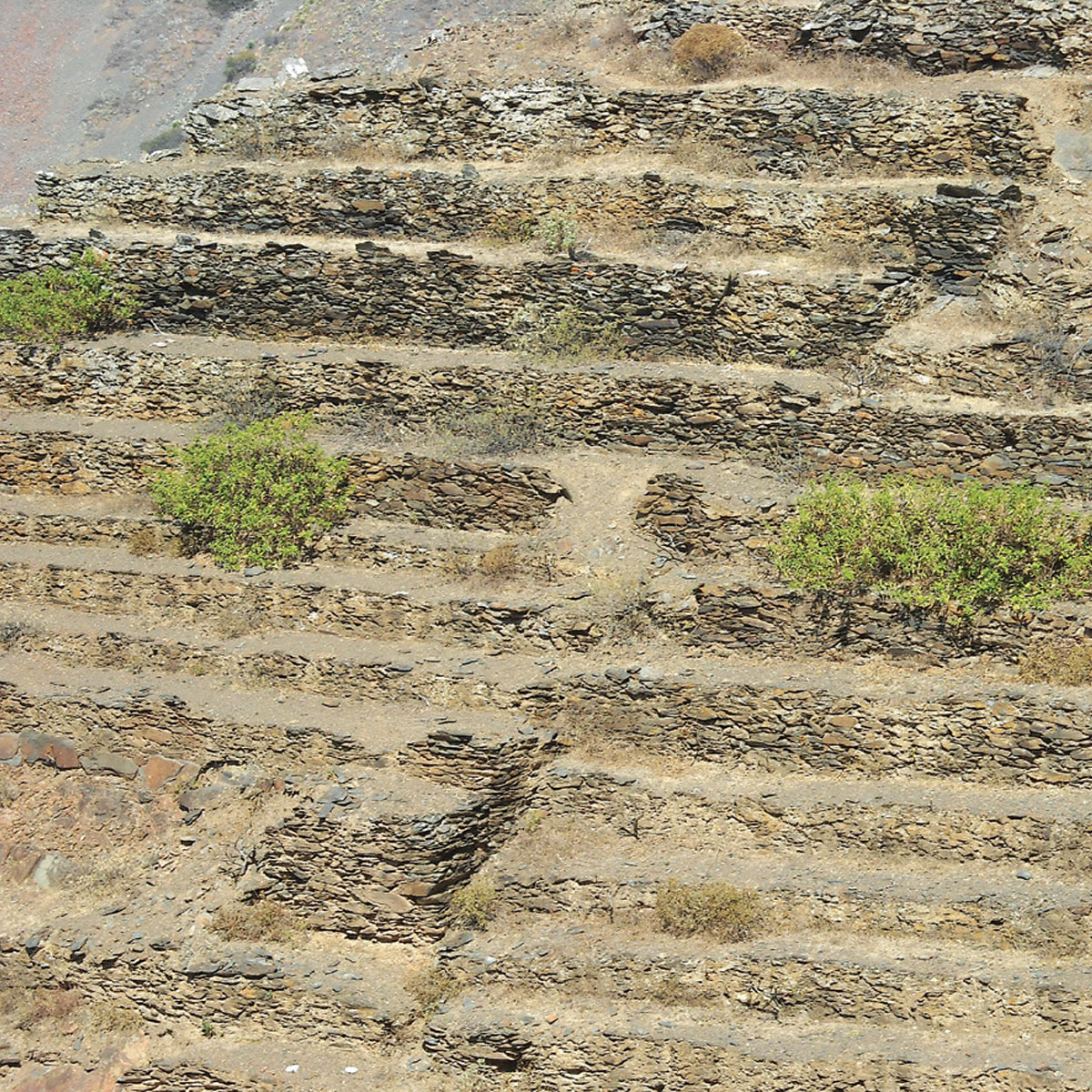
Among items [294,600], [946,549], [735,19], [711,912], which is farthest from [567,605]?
[735,19]

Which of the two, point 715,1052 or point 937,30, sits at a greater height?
point 937,30

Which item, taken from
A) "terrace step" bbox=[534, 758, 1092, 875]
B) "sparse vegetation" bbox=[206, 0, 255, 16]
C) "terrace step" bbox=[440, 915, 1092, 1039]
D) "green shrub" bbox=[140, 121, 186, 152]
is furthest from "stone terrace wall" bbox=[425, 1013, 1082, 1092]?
"sparse vegetation" bbox=[206, 0, 255, 16]

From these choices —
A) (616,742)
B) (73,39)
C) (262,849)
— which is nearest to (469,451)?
(616,742)

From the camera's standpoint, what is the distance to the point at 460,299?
16.3 metres

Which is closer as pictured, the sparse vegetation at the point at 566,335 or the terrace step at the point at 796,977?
the terrace step at the point at 796,977

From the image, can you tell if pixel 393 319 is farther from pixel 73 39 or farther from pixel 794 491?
pixel 73 39

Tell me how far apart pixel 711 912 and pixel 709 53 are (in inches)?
477

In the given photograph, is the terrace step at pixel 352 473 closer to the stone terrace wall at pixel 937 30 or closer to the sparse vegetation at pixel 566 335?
the sparse vegetation at pixel 566 335

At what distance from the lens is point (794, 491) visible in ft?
46.6

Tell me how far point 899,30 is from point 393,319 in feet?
26.3

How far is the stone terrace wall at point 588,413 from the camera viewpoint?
556 inches

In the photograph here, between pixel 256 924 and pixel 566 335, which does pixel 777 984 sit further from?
pixel 566 335

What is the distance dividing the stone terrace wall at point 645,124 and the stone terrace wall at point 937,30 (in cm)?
121

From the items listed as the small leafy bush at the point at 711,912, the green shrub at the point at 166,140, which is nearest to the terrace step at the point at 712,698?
the small leafy bush at the point at 711,912
